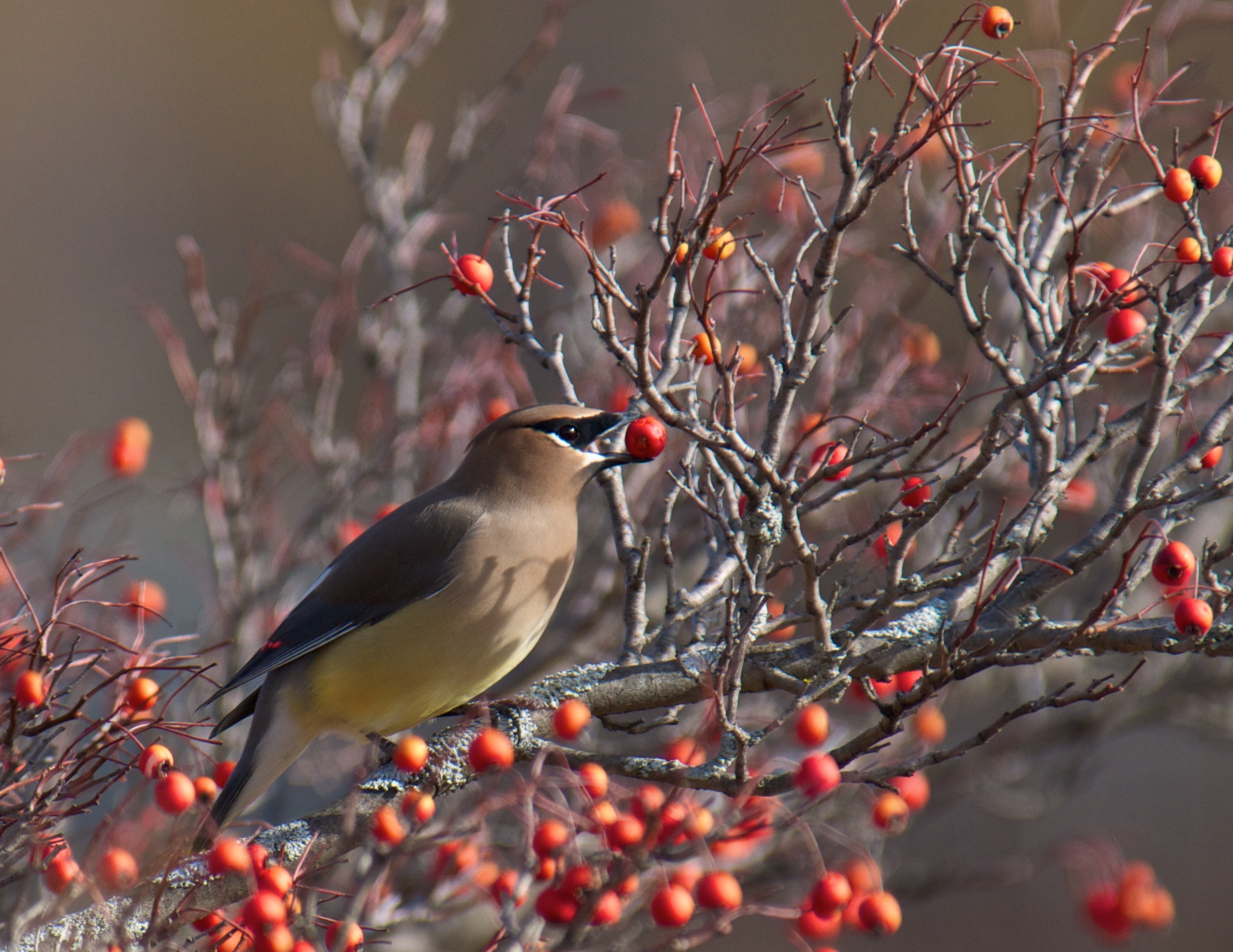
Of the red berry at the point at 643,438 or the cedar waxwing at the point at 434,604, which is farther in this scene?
the cedar waxwing at the point at 434,604

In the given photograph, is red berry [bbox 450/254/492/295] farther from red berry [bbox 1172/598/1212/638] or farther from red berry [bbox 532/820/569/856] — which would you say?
red berry [bbox 1172/598/1212/638]

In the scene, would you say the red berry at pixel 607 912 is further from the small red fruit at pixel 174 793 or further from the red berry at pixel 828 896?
the small red fruit at pixel 174 793

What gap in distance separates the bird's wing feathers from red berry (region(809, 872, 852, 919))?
1361 mm

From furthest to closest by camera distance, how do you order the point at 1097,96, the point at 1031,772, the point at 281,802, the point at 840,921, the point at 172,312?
the point at 172,312
the point at 1097,96
the point at 1031,772
the point at 281,802
the point at 840,921

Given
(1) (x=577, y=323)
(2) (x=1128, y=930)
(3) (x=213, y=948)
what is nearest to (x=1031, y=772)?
(2) (x=1128, y=930)

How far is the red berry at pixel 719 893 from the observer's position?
81.4 inches

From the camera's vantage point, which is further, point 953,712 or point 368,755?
point 953,712

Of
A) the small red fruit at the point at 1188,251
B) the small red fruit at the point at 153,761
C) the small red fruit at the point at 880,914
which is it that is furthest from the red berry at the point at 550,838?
the small red fruit at the point at 1188,251

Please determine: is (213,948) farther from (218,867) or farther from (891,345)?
(891,345)

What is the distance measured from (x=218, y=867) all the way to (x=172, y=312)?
28.2 feet

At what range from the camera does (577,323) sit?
176 inches

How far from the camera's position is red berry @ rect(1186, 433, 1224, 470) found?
2463 millimetres

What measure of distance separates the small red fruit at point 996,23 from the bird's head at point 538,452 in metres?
1.30

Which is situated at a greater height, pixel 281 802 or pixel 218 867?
pixel 218 867
